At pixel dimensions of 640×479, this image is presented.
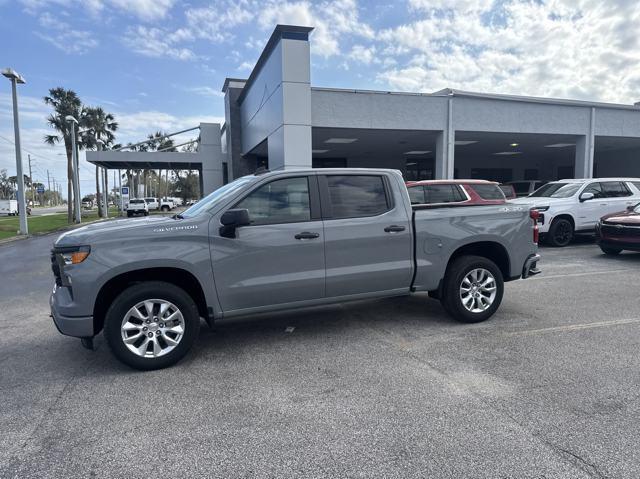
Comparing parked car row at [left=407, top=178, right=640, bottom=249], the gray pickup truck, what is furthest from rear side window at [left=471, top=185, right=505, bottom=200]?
the gray pickup truck

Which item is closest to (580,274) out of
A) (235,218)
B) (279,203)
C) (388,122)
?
(279,203)

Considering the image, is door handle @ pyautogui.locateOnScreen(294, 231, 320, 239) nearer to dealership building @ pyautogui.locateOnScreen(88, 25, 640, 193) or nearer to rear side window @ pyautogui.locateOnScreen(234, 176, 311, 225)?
rear side window @ pyautogui.locateOnScreen(234, 176, 311, 225)

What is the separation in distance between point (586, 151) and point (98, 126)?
4061 cm

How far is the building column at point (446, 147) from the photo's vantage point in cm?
1802

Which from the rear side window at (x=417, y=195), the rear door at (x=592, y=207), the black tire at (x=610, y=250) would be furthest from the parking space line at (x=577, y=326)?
Result: the rear door at (x=592, y=207)

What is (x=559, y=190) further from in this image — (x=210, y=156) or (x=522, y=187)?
(x=210, y=156)

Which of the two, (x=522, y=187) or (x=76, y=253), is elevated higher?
(x=522, y=187)

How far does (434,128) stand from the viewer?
1802 cm

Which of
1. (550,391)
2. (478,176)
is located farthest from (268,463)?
(478,176)

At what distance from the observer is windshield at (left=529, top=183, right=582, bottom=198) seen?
12373mm

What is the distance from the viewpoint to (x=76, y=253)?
404cm

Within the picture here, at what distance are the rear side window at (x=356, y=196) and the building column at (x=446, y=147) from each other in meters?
14.0

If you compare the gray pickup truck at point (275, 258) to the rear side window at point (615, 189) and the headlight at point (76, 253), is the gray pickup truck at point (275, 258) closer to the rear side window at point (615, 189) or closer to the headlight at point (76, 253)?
the headlight at point (76, 253)

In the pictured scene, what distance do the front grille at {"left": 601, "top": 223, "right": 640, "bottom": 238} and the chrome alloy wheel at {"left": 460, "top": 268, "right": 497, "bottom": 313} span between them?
20.6 feet
